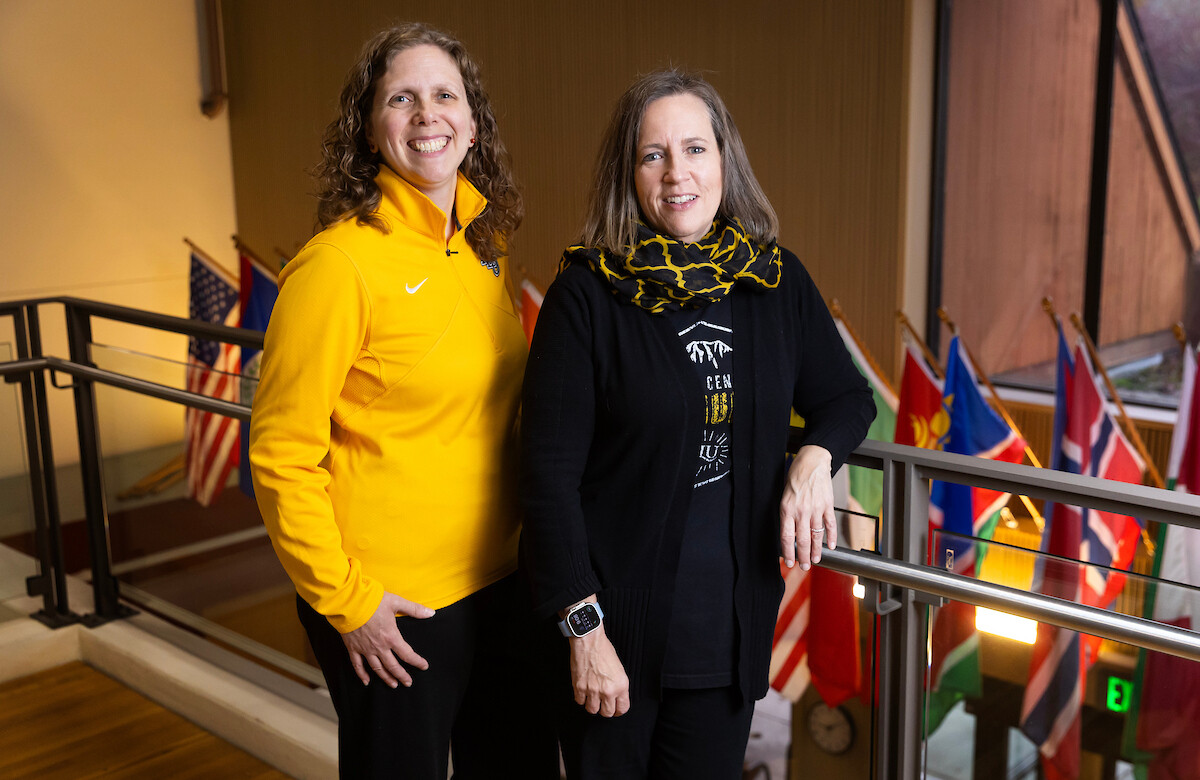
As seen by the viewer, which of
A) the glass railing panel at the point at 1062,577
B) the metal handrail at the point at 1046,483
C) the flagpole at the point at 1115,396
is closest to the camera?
the metal handrail at the point at 1046,483

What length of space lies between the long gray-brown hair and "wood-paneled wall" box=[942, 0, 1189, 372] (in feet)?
13.2

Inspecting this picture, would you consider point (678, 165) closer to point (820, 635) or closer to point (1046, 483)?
point (1046, 483)

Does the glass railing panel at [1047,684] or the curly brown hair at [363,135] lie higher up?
Result: the curly brown hair at [363,135]

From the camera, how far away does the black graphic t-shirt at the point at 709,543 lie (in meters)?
1.36

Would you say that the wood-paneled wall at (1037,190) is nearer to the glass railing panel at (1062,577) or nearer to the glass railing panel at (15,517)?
the glass railing panel at (1062,577)

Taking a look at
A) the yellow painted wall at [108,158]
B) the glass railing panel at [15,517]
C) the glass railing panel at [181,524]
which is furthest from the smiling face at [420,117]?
the yellow painted wall at [108,158]

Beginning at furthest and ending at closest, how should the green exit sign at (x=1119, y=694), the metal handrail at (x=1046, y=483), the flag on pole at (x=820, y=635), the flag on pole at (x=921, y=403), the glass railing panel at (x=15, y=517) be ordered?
the flag on pole at (x=921, y=403)
the glass railing panel at (x=15, y=517)
the flag on pole at (x=820, y=635)
the green exit sign at (x=1119, y=694)
the metal handrail at (x=1046, y=483)

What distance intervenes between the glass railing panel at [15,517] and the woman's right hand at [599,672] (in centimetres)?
241

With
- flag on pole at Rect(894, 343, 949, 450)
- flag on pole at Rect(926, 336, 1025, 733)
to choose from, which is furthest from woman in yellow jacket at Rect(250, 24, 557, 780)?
flag on pole at Rect(894, 343, 949, 450)

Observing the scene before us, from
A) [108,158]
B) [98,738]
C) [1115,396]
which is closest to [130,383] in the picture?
[98,738]

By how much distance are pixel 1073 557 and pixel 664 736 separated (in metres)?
1.21

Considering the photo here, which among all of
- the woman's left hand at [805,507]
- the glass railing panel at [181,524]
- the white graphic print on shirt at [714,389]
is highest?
the white graphic print on shirt at [714,389]

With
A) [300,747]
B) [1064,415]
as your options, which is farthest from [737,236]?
[1064,415]

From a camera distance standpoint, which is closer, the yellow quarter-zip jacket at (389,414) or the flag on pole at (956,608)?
the yellow quarter-zip jacket at (389,414)
